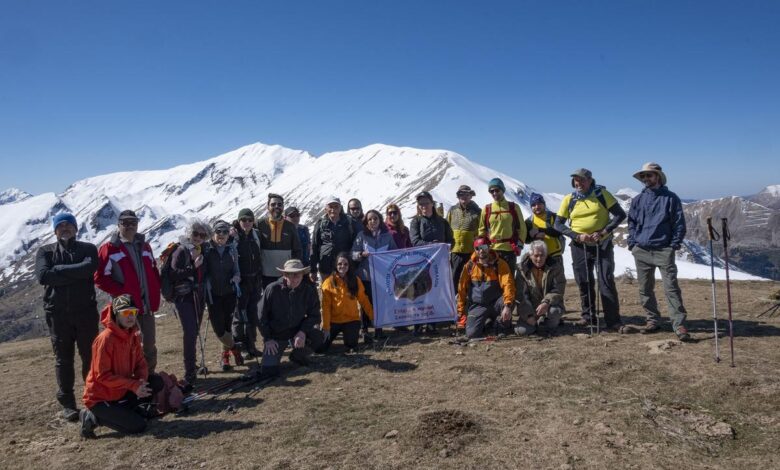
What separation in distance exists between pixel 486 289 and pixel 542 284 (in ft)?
4.58

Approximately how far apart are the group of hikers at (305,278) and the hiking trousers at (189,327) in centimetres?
2

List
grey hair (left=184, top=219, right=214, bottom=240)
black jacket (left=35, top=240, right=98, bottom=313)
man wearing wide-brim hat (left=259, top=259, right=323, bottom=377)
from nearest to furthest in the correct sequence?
black jacket (left=35, top=240, right=98, bottom=313)
man wearing wide-brim hat (left=259, top=259, right=323, bottom=377)
grey hair (left=184, top=219, right=214, bottom=240)

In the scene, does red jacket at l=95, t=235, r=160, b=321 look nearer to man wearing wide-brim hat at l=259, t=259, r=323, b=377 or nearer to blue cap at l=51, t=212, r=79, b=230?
blue cap at l=51, t=212, r=79, b=230

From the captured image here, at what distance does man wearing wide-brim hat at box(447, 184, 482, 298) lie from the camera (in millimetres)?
Answer: 11773

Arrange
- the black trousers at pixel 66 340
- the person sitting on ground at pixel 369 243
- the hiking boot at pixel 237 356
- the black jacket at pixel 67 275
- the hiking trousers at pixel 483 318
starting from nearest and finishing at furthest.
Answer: the black jacket at pixel 67 275 < the black trousers at pixel 66 340 < the hiking boot at pixel 237 356 < the hiking trousers at pixel 483 318 < the person sitting on ground at pixel 369 243

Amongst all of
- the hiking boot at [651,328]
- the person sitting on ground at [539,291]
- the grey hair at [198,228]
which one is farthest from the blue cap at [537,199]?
the grey hair at [198,228]

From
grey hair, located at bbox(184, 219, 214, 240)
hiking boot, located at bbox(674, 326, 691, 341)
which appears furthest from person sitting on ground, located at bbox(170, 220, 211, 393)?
hiking boot, located at bbox(674, 326, 691, 341)

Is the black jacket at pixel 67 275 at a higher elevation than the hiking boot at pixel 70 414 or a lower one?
higher

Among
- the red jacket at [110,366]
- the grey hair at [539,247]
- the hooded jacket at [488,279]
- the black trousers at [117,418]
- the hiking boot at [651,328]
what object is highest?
the grey hair at [539,247]

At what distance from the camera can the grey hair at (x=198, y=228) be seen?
380 inches

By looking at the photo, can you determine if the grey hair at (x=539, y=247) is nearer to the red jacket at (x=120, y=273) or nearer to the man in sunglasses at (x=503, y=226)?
the man in sunglasses at (x=503, y=226)

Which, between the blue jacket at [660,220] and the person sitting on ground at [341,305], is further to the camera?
the person sitting on ground at [341,305]

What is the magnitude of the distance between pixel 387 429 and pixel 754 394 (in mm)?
5441

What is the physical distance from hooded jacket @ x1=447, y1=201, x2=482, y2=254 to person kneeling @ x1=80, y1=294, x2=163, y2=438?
7624 millimetres
